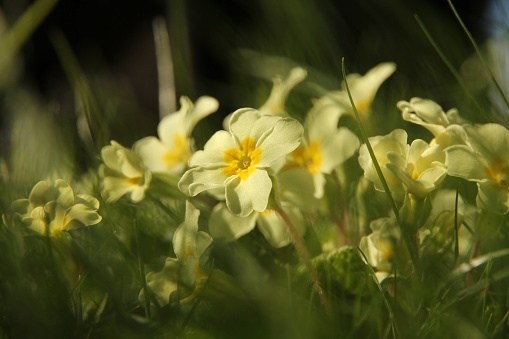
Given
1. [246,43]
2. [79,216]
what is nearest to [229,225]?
[79,216]

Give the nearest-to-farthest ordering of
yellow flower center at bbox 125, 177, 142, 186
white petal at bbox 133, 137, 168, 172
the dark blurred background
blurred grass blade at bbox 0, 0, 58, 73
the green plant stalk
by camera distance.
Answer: the green plant stalk < yellow flower center at bbox 125, 177, 142, 186 < white petal at bbox 133, 137, 168, 172 < blurred grass blade at bbox 0, 0, 58, 73 < the dark blurred background

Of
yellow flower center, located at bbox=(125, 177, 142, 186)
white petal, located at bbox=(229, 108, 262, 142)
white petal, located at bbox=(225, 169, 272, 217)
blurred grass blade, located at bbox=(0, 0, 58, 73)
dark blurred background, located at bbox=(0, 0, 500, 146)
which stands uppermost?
blurred grass blade, located at bbox=(0, 0, 58, 73)

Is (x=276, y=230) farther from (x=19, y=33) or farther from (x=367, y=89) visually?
(x=19, y=33)

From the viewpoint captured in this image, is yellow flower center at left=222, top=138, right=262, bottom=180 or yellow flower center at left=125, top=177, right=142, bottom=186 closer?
yellow flower center at left=222, top=138, right=262, bottom=180

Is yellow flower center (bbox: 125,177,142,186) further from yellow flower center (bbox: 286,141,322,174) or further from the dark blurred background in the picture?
the dark blurred background

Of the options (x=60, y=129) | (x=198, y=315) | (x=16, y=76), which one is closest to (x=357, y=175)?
(x=198, y=315)

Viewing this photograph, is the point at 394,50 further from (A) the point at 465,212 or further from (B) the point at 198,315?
(B) the point at 198,315

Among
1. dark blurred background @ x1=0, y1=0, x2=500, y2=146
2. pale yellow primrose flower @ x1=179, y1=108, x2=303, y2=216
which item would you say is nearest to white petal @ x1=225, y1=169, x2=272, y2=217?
pale yellow primrose flower @ x1=179, y1=108, x2=303, y2=216
